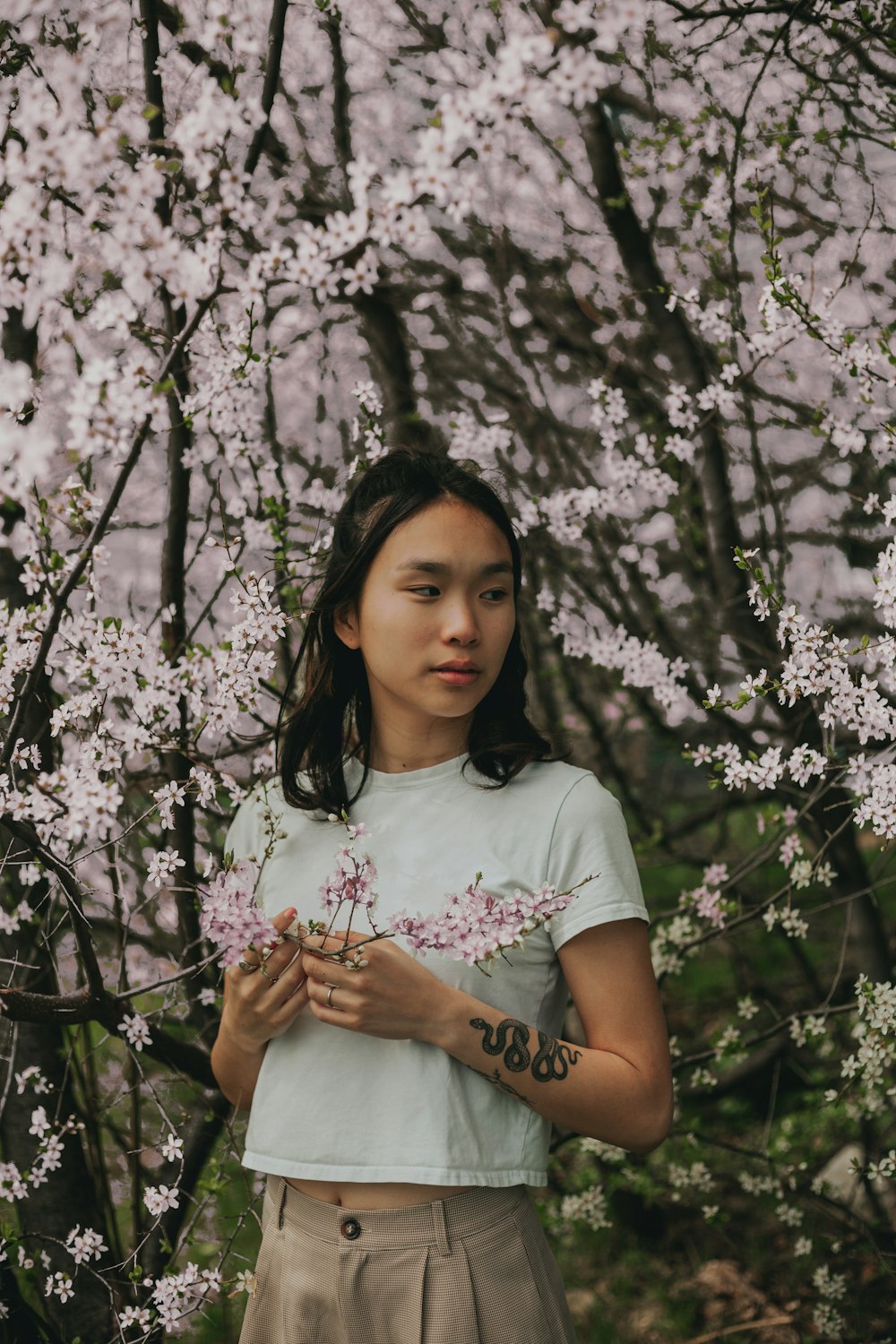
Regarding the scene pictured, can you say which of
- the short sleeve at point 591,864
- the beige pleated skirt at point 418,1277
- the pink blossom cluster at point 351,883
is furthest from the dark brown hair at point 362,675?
the beige pleated skirt at point 418,1277

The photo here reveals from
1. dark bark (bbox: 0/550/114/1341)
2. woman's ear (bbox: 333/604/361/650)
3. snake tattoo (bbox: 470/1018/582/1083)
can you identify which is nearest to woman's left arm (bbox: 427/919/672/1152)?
snake tattoo (bbox: 470/1018/582/1083)

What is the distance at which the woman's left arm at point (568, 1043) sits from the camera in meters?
1.51

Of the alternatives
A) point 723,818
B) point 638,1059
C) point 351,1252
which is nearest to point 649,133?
point 723,818

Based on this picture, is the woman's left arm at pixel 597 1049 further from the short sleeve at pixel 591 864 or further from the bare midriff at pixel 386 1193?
the bare midriff at pixel 386 1193

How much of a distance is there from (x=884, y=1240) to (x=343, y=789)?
1811 mm

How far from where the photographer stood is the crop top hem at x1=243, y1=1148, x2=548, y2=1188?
151 cm

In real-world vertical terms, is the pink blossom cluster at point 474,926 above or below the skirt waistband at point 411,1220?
above

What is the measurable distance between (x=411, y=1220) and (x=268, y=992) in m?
0.37

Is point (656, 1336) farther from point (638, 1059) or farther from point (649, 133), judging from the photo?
point (649, 133)

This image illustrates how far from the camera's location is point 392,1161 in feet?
5.04

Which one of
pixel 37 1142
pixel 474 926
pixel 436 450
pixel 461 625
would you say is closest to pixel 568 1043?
pixel 474 926

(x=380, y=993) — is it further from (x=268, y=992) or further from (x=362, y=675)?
(x=362, y=675)

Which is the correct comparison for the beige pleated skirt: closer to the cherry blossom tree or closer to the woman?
the woman

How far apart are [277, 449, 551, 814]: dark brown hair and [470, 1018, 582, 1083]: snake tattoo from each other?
372 millimetres
